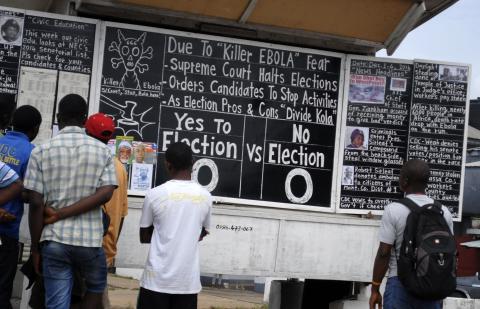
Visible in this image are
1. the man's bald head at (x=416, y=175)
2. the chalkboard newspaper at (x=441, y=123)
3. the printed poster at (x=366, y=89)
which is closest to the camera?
the man's bald head at (x=416, y=175)

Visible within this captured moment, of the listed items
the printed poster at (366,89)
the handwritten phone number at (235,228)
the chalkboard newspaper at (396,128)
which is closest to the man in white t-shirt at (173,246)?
the handwritten phone number at (235,228)

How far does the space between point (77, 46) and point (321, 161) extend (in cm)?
283

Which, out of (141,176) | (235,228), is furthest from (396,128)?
(141,176)

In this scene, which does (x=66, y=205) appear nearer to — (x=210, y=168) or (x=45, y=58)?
(x=45, y=58)

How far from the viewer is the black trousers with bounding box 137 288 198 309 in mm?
4941

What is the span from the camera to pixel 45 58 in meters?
7.33

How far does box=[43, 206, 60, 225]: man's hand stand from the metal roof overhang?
128 inches

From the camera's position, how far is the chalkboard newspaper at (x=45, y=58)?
7258 millimetres

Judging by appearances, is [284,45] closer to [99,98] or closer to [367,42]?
[367,42]

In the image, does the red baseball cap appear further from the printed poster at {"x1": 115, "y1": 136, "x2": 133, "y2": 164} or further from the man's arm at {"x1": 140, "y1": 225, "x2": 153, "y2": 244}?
the printed poster at {"x1": 115, "y1": 136, "x2": 133, "y2": 164}

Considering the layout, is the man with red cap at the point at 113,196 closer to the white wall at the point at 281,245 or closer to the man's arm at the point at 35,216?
the man's arm at the point at 35,216

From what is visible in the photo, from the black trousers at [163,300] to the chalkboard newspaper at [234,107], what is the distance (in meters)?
2.73

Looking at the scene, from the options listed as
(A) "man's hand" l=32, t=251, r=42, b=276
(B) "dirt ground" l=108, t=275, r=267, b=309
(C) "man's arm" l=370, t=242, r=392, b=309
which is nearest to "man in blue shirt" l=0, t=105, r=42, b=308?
(A) "man's hand" l=32, t=251, r=42, b=276

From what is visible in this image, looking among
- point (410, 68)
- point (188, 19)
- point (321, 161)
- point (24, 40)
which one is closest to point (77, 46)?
point (24, 40)
